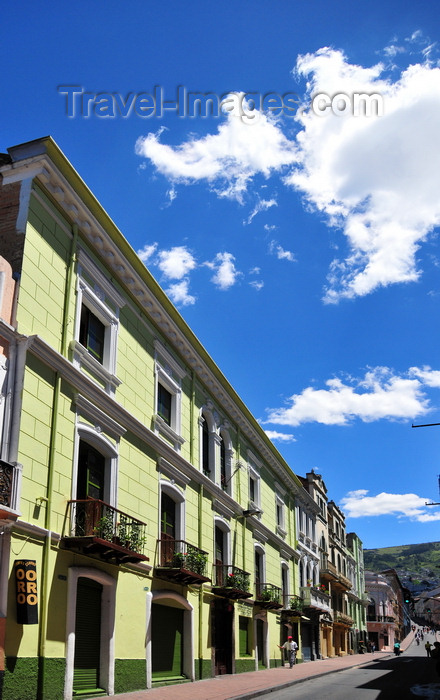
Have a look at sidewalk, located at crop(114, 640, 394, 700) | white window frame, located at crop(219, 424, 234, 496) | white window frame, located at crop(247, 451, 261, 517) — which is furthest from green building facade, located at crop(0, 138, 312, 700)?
white window frame, located at crop(247, 451, 261, 517)

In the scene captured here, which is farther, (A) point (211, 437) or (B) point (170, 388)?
(A) point (211, 437)

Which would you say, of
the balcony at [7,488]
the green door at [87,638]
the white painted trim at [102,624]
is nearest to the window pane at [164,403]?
the white painted trim at [102,624]

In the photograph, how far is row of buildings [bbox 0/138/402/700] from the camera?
478 inches

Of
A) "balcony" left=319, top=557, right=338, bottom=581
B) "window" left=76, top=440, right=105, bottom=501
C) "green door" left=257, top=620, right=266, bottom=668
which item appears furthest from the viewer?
"balcony" left=319, top=557, right=338, bottom=581

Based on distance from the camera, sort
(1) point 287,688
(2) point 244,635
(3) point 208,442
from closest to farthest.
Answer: (1) point 287,688 → (3) point 208,442 → (2) point 244,635

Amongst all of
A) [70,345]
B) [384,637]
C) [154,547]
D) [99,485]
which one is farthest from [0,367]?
[384,637]

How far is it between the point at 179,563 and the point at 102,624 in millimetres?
3594

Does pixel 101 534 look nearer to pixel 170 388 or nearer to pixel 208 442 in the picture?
pixel 170 388

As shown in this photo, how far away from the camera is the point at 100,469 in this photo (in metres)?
15.6

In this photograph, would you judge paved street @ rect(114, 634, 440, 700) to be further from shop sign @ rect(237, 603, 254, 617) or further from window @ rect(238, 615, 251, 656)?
shop sign @ rect(237, 603, 254, 617)

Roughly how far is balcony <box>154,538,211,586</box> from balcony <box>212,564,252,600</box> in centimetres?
265

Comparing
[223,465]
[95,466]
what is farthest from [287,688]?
[95,466]

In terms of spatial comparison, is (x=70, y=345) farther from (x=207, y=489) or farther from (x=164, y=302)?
(x=207, y=489)

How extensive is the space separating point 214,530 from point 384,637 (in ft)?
212
